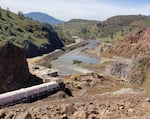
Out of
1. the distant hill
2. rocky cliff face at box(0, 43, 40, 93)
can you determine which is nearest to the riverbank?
the distant hill

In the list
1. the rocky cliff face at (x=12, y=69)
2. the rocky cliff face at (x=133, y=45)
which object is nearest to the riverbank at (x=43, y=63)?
the rocky cliff face at (x=12, y=69)

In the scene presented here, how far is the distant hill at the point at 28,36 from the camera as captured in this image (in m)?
134

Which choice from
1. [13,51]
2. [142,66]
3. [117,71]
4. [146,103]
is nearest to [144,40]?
[117,71]

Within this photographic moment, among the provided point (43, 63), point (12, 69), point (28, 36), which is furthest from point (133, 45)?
point (12, 69)

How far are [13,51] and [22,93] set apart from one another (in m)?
27.1

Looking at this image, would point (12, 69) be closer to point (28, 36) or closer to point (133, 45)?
point (133, 45)

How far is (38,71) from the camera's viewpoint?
9406cm

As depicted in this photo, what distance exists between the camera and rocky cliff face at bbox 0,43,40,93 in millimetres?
62000

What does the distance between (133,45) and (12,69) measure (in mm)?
81228

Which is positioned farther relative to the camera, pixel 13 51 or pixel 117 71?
pixel 117 71

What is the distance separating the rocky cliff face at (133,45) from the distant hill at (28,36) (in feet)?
95.9

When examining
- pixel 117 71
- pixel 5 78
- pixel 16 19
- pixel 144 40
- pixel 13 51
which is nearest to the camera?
pixel 5 78

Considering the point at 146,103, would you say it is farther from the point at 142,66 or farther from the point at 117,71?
the point at 117,71

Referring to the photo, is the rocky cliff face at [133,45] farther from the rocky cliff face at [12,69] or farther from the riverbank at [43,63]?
the rocky cliff face at [12,69]
